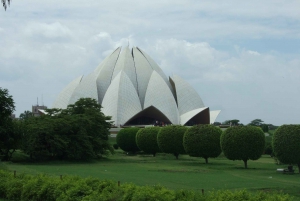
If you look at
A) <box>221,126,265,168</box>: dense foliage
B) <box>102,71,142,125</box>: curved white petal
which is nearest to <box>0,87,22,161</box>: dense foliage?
<box>221,126,265,168</box>: dense foliage

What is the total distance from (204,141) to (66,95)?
111ft

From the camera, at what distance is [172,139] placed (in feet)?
97.1

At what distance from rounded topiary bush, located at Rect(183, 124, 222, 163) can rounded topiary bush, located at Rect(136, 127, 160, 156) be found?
5.98m

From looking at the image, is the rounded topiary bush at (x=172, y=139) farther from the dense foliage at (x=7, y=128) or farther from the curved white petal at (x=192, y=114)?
the curved white petal at (x=192, y=114)

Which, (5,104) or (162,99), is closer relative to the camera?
(5,104)

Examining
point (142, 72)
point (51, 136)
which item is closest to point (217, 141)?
point (51, 136)

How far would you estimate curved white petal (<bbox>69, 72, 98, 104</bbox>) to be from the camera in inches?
2176

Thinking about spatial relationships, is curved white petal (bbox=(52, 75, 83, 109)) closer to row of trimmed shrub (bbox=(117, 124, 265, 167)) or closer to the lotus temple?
the lotus temple

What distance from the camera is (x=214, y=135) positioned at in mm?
26359

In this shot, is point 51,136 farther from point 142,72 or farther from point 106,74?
point 106,74

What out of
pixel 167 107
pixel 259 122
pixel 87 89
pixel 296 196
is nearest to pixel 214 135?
pixel 296 196

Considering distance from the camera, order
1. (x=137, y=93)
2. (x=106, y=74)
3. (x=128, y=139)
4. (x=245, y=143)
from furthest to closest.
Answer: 1. (x=106, y=74)
2. (x=137, y=93)
3. (x=128, y=139)
4. (x=245, y=143)

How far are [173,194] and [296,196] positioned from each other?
5.69 meters

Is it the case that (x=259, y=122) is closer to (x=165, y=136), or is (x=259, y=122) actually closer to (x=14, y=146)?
(x=165, y=136)
